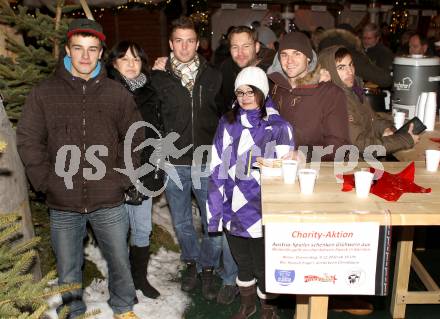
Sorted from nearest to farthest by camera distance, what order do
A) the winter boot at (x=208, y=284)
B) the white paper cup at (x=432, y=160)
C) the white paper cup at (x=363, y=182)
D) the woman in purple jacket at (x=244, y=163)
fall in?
the white paper cup at (x=363, y=182)
the white paper cup at (x=432, y=160)
the woman in purple jacket at (x=244, y=163)
the winter boot at (x=208, y=284)

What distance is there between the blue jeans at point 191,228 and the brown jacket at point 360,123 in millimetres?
1325

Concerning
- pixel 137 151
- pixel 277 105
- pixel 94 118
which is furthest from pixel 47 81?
pixel 277 105

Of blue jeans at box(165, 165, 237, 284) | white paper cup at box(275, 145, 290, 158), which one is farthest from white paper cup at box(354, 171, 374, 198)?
blue jeans at box(165, 165, 237, 284)

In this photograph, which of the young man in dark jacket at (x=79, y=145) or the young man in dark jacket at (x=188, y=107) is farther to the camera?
the young man in dark jacket at (x=188, y=107)

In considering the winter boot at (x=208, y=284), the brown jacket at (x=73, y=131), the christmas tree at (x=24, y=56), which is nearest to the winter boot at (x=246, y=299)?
the winter boot at (x=208, y=284)

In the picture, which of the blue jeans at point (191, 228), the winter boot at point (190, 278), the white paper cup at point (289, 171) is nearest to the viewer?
the white paper cup at point (289, 171)

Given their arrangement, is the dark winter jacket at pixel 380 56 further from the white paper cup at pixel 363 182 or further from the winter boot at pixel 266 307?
the white paper cup at pixel 363 182

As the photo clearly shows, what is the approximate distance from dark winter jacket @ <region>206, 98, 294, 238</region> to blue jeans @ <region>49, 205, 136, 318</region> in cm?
74

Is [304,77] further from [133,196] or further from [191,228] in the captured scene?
[191,228]

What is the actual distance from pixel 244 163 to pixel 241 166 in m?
0.04

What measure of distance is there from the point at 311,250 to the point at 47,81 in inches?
82.6

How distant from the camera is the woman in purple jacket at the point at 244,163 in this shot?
3.74 metres

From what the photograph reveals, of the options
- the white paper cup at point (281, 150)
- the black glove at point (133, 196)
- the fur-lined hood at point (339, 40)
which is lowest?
the black glove at point (133, 196)

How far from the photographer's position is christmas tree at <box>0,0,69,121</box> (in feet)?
13.4
